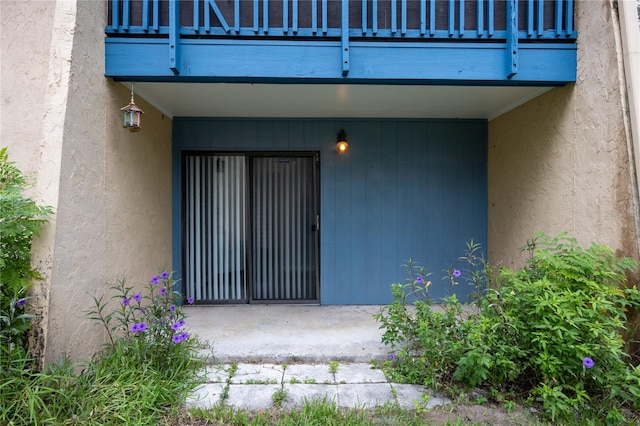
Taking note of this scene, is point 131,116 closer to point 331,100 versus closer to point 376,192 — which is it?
point 331,100

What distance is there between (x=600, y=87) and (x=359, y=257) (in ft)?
9.14

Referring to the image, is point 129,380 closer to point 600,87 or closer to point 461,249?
point 461,249

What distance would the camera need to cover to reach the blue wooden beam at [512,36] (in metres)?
2.83

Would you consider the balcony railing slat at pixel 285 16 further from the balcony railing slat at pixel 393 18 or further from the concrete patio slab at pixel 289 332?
the concrete patio slab at pixel 289 332

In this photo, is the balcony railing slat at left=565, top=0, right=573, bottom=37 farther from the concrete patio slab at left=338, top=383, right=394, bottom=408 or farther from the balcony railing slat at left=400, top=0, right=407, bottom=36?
the concrete patio slab at left=338, top=383, right=394, bottom=408

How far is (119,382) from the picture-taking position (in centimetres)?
215

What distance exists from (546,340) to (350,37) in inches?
107

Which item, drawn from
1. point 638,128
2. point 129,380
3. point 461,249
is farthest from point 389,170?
point 129,380

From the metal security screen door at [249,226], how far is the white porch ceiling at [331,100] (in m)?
0.59

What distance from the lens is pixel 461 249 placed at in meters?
4.25

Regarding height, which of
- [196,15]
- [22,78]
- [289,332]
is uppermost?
[196,15]

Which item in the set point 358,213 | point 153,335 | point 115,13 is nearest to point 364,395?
point 153,335

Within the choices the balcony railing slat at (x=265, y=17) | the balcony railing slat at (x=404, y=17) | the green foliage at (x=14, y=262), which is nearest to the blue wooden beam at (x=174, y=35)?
the balcony railing slat at (x=265, y=17)

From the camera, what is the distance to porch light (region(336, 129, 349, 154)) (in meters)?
4.11
